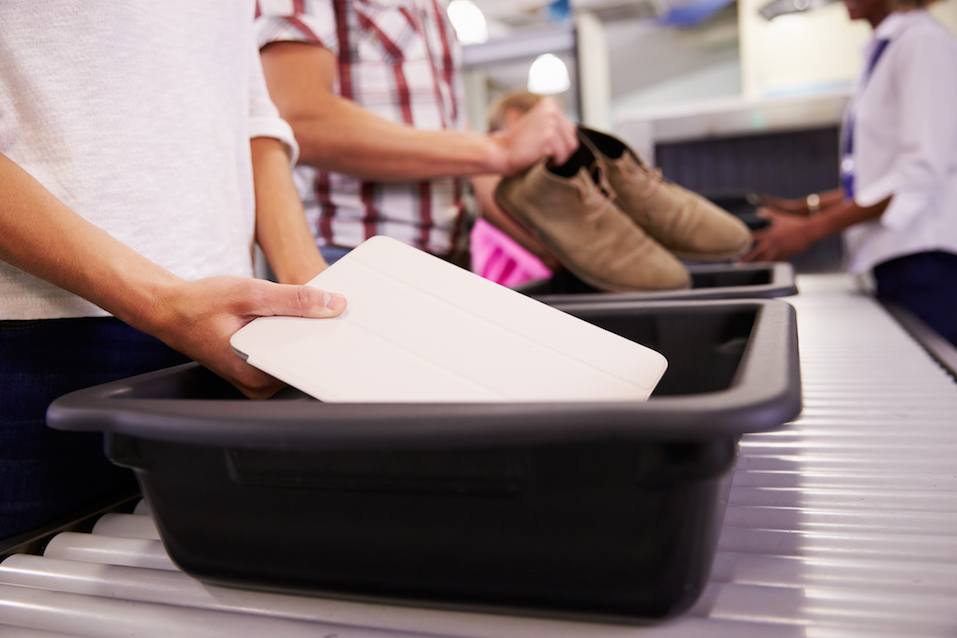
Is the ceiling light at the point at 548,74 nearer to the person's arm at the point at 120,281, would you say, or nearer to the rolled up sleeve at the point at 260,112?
the rolled up sleeve at the point at 260,112

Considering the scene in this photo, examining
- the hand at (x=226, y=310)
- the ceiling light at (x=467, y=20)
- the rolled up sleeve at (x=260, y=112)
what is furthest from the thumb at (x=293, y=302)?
the ceiling light at (x=467, y=20)

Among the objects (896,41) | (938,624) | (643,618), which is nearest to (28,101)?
(643,618)

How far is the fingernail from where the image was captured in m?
0.45

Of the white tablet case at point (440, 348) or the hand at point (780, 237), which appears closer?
the white tablet case at point (440, 348)

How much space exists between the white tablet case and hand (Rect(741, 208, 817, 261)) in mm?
1694

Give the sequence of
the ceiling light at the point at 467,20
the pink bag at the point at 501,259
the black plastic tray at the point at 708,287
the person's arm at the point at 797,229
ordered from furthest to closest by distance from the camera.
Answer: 1. the ceiling light at the point at 467,20
2. the person's arm at the point at 797,229
3. the pink bag at the point at 501,259
4. the black plastic tray at the point at 708,287

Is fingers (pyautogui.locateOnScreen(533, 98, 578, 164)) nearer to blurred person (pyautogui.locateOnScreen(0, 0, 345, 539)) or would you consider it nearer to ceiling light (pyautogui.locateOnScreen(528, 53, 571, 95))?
blurred person (pyautogui.locateOnScreen(0, 0, 345, 539))

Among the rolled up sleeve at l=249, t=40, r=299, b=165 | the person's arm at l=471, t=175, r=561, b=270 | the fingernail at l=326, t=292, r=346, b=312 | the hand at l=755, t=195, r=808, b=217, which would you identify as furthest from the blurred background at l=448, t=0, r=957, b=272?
the fingernail at l=326, t=292, r=346, b=312

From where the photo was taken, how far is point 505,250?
162 centimetres

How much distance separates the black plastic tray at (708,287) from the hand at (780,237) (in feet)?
2.81

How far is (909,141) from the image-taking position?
1828mm

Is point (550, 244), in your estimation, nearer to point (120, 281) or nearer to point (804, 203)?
point (120, 281)

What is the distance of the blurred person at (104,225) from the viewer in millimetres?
476

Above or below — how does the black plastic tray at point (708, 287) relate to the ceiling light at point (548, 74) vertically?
below
